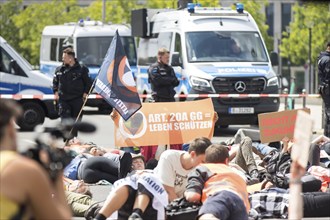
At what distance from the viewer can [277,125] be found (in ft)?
44.5

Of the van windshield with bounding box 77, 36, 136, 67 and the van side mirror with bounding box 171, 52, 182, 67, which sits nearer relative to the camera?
the van side mirror with bounding box 171, 52, 182, 67

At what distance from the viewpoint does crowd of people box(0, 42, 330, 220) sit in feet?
15.1

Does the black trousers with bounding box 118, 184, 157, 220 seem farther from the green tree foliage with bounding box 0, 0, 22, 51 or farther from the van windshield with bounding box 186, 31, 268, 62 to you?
the green tree foliage with bounding box 0, 0, 22, 51

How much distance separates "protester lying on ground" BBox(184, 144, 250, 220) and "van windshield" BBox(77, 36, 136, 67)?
21877 mm

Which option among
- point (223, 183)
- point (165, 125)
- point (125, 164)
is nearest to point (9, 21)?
point (165, 125)

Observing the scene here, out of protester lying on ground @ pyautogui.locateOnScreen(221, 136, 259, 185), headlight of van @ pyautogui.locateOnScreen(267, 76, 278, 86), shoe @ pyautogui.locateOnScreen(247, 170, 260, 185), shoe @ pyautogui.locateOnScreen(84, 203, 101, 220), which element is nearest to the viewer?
shoe @ pyautogui.locateOnScreen(84, 203, 101, 220)

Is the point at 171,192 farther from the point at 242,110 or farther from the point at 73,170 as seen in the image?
Result: the point at 242,110

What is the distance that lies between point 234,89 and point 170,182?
40.7 feet

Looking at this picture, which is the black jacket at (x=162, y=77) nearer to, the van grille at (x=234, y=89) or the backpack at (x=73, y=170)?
the van grille at (x=234, y=89)

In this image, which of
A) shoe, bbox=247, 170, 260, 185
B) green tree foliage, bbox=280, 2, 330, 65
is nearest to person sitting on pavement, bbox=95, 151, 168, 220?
shoe, bbox=247, 170, 260, 185

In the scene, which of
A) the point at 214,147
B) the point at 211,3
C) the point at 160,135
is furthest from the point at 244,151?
the point at 211,3

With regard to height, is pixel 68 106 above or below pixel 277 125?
below

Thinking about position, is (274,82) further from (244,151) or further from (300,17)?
(300,17)

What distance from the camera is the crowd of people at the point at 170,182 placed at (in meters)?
4.61
